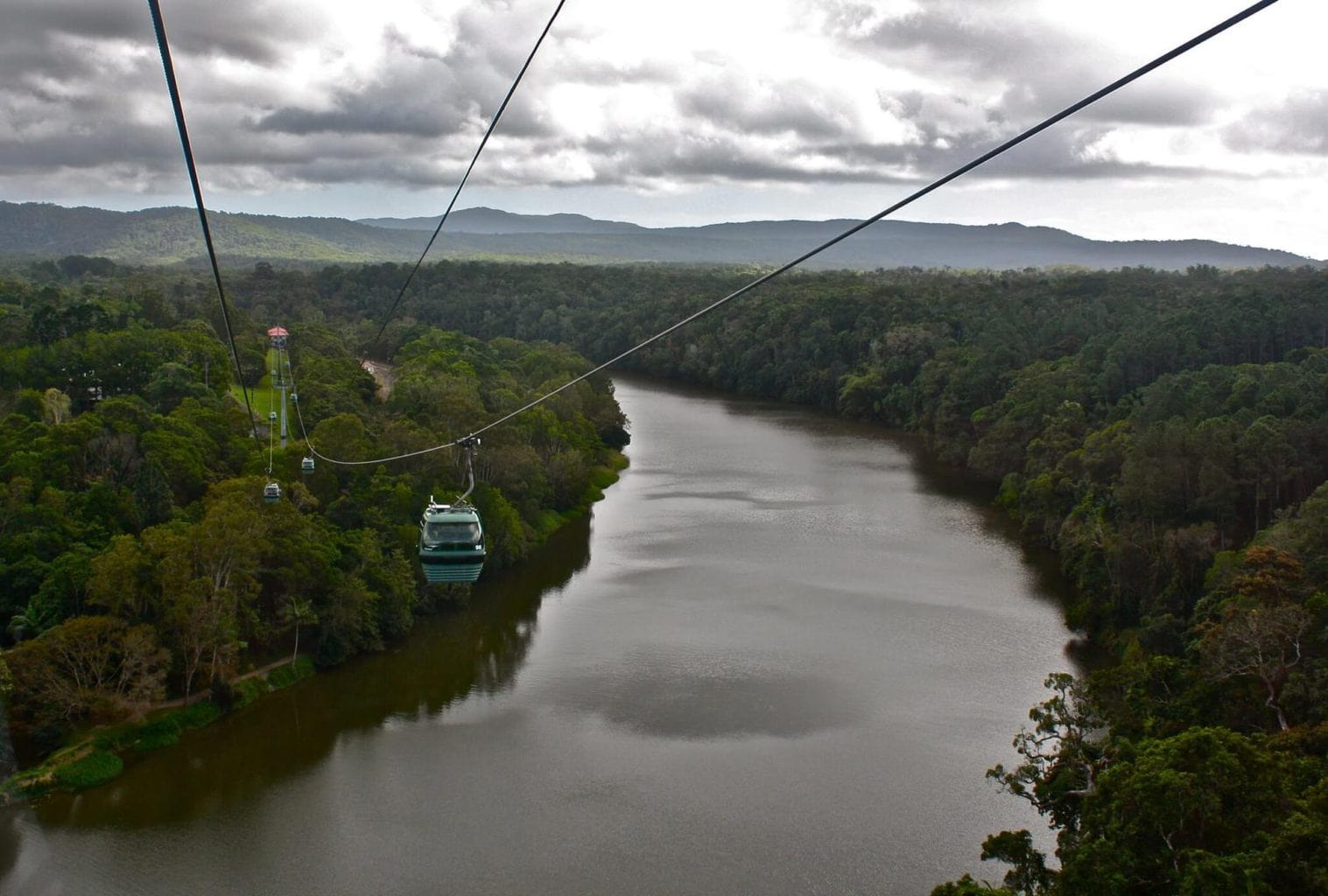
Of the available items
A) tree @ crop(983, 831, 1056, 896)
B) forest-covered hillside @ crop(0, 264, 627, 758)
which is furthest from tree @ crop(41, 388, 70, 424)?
tree @ crop(983, 831, 1056, 896)

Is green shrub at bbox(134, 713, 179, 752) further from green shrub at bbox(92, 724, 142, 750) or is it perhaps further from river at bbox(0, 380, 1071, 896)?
river at bbox(0, 380, 1071, 896)

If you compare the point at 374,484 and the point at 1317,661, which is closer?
the point at 1317,661

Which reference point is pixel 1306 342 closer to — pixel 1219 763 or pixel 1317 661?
pixel 1317 661

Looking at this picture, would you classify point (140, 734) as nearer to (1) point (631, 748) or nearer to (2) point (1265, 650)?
(1) point (631, 748)

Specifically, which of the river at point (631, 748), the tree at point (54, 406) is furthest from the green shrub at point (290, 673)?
the tree at point (54, 406)

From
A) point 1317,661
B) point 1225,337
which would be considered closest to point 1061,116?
point 1317,661

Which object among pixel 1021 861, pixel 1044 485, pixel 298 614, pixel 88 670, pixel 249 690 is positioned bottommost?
pixel 249 690

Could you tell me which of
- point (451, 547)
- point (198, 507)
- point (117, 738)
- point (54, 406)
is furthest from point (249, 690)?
point (54, 406)
